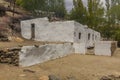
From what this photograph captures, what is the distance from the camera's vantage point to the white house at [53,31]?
25133mm

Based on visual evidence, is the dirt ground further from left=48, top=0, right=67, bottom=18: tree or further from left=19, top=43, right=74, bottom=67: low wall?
left=48, top=0, right=67, bottom=18: tree

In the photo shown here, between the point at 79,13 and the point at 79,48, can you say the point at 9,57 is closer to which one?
the point at 79,48

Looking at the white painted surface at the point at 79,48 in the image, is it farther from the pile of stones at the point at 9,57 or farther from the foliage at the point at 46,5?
the foliage at the point at 46,5

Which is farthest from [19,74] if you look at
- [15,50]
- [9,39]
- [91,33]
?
[91,33]

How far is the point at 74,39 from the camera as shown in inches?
998

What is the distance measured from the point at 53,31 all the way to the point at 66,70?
33.2 feet

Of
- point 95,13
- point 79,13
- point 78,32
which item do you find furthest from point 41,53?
point 95,13

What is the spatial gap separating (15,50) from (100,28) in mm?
34943

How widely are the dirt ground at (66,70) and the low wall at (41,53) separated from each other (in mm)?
450

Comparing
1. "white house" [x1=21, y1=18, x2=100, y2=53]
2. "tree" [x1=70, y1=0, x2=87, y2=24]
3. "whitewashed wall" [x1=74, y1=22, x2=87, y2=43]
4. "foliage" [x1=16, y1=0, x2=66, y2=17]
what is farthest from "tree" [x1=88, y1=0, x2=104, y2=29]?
"white house" [x1=21, y1=18, x2=100, y2=53]

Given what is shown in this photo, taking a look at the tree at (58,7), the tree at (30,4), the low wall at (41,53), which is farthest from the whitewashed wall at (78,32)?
the tree at (58,7)

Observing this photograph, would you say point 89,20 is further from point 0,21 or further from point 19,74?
point 19,74

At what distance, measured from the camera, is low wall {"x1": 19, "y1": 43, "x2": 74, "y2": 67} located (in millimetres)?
15436

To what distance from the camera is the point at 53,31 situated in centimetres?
2592
